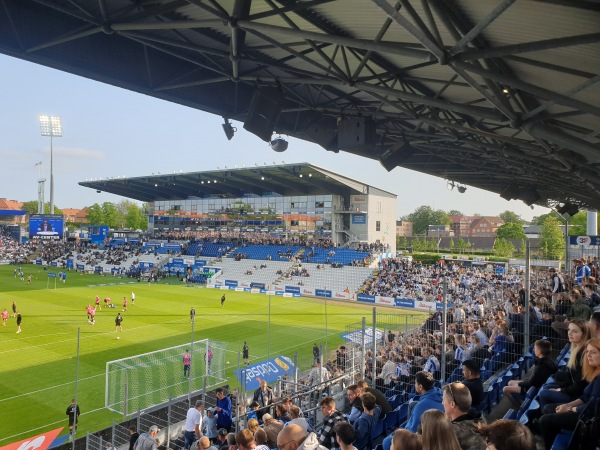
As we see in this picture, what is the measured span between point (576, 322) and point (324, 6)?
16.2 feet

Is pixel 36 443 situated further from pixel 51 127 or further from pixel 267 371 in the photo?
pixel 51 127

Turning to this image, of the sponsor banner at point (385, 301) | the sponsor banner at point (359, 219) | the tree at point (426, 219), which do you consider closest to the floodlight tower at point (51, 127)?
the sponsor banner at point (359, 219)

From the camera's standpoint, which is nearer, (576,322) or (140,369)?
(576,322)

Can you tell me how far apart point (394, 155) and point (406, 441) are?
31.4 feet

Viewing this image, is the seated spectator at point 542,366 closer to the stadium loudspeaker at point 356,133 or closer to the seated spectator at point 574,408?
the seated spectator at point 574,408

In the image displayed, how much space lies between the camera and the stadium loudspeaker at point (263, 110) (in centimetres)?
832

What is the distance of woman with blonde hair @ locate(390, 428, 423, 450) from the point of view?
106 inches

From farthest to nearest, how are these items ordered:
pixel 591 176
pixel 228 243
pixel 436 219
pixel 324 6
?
pixel 436 219 → pixel 228 243 → pixel 591 176 → pixel 324 6

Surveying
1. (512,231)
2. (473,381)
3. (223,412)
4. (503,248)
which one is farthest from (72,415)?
(512,231)

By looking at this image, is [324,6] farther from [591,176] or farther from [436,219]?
[436,219]

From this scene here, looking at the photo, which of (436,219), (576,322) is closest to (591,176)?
(576,322)

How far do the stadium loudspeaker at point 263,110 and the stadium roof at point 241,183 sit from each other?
127 ft

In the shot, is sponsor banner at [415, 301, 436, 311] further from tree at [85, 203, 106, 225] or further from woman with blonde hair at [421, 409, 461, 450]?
tree at [85, 203, 106, 225]

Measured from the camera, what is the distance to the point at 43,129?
67.9 meters
